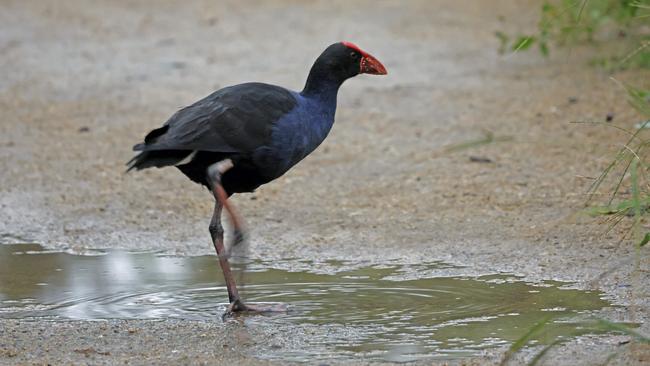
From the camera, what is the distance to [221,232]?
5.95 meters

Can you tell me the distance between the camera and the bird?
225 inches

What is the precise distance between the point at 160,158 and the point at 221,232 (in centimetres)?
51

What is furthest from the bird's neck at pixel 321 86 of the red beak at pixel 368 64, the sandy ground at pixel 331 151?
the sandy ground at pixel 331 151

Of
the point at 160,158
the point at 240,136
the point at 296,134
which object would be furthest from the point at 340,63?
→ the point at 160,158

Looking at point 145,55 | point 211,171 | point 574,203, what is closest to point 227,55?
point 145,55

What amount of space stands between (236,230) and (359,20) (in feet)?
27.1

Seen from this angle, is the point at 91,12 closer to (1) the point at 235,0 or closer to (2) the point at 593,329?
(1) the point at 235,0

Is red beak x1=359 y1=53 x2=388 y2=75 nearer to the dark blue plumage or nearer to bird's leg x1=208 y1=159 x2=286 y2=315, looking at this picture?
the dark blue plumage

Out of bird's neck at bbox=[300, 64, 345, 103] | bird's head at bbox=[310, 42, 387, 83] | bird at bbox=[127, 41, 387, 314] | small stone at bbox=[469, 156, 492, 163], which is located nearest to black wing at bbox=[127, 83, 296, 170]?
bird at bbox=[127, 41, 387, 314]

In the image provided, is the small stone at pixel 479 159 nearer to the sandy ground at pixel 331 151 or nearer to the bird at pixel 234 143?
the sandy ground at pixel 331 151

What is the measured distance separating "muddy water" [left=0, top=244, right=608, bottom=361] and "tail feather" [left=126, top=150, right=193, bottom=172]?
2.32 feet

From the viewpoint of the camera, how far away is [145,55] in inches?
502

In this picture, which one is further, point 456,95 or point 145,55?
point 145,55

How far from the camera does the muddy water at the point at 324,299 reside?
512 cm
